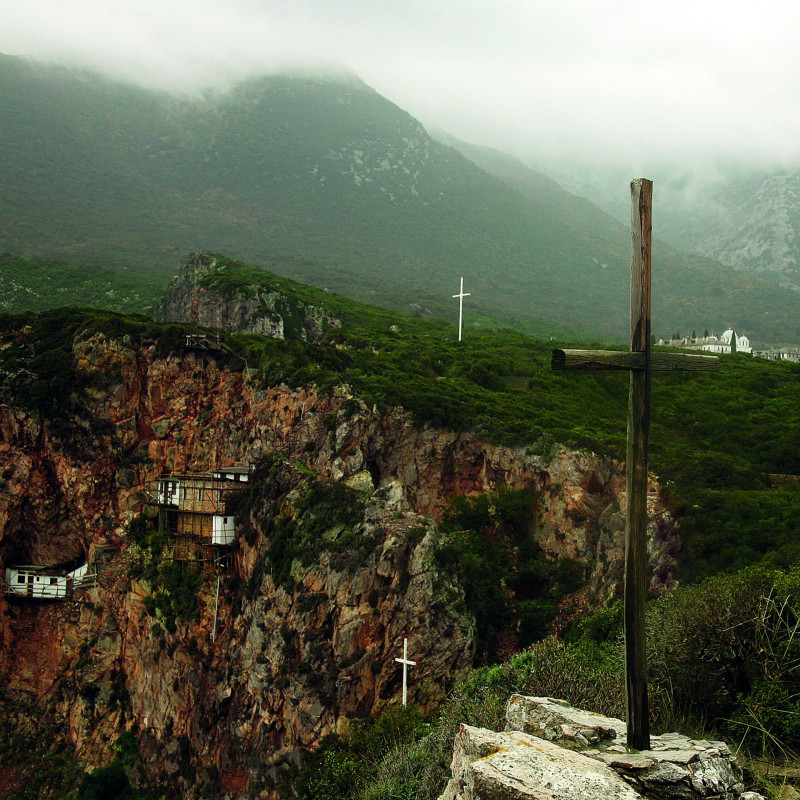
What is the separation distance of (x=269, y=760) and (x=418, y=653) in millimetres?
6454

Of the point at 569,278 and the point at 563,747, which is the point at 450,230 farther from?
the point at 563,747

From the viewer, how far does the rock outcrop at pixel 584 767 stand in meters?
6.64

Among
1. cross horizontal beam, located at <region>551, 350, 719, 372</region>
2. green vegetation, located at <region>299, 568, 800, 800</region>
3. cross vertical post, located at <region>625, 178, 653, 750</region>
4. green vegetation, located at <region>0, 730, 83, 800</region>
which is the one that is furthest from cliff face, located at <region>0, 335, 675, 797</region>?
cross horizontal beam, located at <region>551, 350, 719, 372</region>

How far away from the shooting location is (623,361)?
7801mm

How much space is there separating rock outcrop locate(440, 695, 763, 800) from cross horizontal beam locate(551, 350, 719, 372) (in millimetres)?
3931

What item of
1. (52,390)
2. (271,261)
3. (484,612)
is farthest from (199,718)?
(271,261)

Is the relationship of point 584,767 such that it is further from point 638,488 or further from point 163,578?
point 163,578

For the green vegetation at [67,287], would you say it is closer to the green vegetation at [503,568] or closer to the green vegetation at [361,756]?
the green vegetation at [503,568]

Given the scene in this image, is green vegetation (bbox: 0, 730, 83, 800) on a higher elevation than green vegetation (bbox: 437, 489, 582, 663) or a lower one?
lower

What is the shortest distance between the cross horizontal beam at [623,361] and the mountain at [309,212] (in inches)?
3988

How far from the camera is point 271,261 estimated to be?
127 m

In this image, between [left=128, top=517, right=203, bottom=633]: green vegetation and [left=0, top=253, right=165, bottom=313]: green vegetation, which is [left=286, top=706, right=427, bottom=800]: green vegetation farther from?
[left=0, top=253, right=165, bottom=313]: green vegetation

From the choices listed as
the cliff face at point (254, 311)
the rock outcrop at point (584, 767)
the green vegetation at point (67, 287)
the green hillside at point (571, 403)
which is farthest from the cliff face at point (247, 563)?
the green vegetation at point (67, 287)

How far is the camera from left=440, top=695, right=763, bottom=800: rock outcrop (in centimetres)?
664
